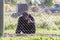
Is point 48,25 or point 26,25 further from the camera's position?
point 48,25

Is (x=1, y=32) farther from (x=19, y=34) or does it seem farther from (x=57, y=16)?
(x=57, y=16)

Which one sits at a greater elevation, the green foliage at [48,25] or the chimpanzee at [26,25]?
the chimpanzee at [26,25]

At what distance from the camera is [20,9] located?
8.51 metres

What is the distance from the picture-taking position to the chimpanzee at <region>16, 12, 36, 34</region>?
7.72m

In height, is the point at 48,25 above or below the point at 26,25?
below

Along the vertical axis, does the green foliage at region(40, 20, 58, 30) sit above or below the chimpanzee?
below

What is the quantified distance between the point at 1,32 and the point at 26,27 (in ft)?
3.45

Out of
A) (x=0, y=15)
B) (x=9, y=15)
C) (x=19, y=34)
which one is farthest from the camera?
(x=9, y=15)

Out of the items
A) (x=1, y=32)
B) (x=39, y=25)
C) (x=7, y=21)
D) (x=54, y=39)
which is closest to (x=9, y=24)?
(x=7, y=21)

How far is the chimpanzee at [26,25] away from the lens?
7719 millimetres

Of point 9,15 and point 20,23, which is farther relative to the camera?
point 9,15

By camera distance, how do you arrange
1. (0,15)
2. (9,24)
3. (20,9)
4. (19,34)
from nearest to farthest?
(0,15)
(19,34)
(20,9)
(9,24)

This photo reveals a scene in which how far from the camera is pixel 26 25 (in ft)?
25.6

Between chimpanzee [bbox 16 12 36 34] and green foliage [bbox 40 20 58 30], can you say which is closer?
chimpanzee [bbox 16 12 36 34]
